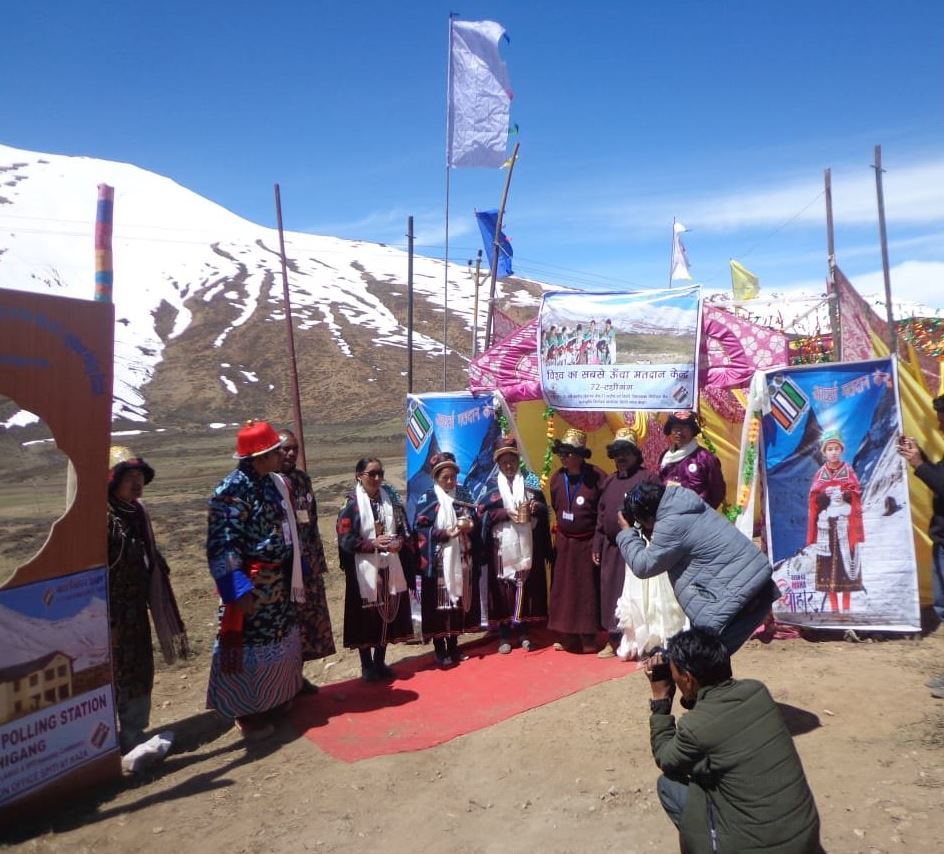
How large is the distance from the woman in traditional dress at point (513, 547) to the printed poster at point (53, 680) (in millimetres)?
2698

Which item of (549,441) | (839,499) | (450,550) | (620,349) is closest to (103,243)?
(450,550)

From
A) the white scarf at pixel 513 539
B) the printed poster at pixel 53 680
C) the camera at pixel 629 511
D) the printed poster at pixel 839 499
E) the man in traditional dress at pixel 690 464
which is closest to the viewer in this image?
the camera at pixel 629 511

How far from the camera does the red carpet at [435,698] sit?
4.38 m

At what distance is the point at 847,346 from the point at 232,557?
4783 mm

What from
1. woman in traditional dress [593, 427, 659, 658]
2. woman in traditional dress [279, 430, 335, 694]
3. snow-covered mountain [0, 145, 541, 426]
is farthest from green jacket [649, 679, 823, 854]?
snow-covered mountain [0, 145, 541, 426]

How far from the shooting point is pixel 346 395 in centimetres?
3962

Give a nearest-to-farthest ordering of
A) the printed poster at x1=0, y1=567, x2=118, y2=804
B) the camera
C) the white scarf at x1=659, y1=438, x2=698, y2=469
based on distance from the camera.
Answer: the camera
the printed poster at x1=0, y1=567, x2=118, y2=804
the white scarf at x1=659, y1=438, x2=698, y2=469

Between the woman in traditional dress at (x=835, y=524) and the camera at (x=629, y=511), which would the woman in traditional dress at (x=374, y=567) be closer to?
the camera at (x=629, y=511)

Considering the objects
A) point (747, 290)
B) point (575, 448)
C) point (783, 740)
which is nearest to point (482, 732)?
point (575, 448)

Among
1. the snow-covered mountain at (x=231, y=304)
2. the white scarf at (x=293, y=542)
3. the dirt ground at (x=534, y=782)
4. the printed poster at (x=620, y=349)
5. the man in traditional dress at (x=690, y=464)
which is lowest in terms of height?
the dirt ground at (x=534, y=782)

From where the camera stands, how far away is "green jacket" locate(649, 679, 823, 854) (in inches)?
84.2

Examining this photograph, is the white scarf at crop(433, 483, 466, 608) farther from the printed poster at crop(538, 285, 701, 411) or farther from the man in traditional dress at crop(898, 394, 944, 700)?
the man in traditional dress at crop(898, 394, 944, 700)

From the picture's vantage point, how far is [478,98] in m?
8.36

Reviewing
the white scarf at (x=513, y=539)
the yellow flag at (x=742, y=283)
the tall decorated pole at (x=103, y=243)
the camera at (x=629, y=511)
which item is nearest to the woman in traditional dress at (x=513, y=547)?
the white scarf at (x=513, y=539)
